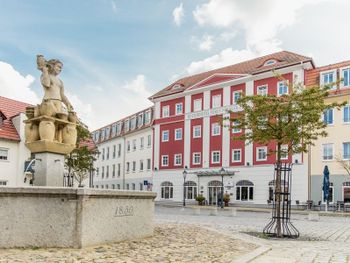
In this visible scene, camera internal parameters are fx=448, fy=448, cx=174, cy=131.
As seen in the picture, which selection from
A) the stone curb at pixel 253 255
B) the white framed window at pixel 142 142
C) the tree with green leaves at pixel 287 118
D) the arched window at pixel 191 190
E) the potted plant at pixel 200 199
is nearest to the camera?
the stone curb at pixel 253 255

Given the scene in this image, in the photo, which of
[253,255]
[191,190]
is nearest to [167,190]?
[191,190]

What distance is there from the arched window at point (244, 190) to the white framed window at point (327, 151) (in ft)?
26.2

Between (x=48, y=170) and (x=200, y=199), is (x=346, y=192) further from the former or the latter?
(x=48, y=170)

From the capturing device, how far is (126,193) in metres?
10.1

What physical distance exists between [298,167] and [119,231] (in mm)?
34962

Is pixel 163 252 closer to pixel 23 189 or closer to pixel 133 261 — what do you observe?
pixel 133 261

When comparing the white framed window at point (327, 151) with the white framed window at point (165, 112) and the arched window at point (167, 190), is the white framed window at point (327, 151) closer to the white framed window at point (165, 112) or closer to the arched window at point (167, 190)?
the arched window at point (167, 190)

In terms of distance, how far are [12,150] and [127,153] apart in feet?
105

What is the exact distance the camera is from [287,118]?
15172mm

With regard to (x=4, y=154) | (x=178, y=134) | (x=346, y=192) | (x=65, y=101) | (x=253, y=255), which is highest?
(x=178, y=134)

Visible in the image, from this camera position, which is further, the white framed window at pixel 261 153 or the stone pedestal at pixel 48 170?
the white framed window at pixel 261 153

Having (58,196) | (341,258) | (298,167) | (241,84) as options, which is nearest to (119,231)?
(58,196)

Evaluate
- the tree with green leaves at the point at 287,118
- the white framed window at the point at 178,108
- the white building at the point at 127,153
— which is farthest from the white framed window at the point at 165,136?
the tree with green leaves at the point at 287,118

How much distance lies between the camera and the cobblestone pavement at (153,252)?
7.73m
